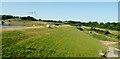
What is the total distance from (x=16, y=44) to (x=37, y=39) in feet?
20.8

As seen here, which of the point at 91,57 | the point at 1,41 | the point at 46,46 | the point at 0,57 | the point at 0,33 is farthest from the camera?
the point at 91,57

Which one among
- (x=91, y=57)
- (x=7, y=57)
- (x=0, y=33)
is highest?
(x=0, y=33)

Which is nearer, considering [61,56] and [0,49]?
[0,49]

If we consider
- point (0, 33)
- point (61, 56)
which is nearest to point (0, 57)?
point (0, 33)

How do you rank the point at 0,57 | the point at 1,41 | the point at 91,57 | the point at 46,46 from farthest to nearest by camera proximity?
the point at 91,57
the point at 46,46
the point at 1,41
the point at 0,57

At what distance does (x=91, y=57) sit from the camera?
41.6m

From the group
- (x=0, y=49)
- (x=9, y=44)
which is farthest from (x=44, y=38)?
(x=0, y=49)

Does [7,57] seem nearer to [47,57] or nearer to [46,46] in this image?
[47,57]

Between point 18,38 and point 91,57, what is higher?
point 18,38

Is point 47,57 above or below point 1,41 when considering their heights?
below

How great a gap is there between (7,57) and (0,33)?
6697 mm

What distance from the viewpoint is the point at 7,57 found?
28.6m

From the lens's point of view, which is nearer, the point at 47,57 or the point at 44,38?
the point at 47,57

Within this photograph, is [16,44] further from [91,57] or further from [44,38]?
[91,57]
